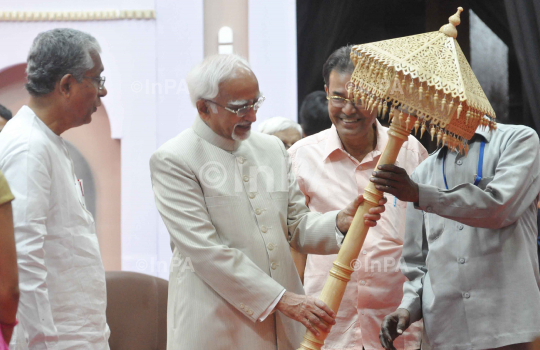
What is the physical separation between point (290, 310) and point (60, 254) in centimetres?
88

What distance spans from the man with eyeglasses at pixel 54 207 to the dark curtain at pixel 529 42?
3318 mm

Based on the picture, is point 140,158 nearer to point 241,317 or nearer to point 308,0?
point 308,0

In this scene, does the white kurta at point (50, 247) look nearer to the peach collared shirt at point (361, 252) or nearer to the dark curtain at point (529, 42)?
the peach collared shirt at point (361, 252)

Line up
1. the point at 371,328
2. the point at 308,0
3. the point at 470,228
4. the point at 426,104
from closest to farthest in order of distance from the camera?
the point at 426,104
the point at 470,228
the point at 371,328
the point at 308,0

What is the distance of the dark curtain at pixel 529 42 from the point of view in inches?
183

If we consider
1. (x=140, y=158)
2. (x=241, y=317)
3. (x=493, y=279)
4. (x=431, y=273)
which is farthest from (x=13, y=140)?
(x=140, y=158)

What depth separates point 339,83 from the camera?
3.20 meters

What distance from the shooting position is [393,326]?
2545 mm

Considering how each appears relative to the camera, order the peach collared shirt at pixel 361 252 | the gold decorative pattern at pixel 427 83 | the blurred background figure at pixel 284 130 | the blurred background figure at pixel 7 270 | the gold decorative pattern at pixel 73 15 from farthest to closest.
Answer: the gold decorative pattern at pixel 73 15, the blurred background figure at pixel 284 130, the peach collared shirt at pixel 361 252, the gold decorative pattern at pixel 427 83, the blurred background figure at pixel 7 270

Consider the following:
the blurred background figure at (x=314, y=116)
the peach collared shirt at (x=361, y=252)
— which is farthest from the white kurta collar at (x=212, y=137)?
the blurred background figure at (x=314, y=116)

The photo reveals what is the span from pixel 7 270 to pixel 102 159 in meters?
4.42

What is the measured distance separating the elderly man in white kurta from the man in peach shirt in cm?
61

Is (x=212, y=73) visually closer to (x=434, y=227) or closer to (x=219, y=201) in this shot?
(x=219, y=201)

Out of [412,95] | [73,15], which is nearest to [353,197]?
[412,95]
